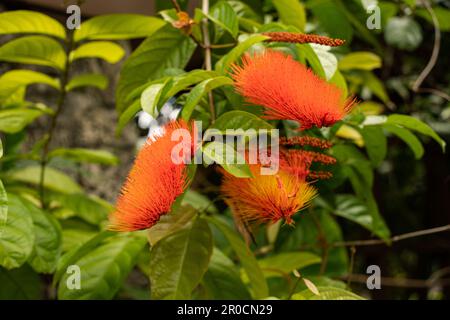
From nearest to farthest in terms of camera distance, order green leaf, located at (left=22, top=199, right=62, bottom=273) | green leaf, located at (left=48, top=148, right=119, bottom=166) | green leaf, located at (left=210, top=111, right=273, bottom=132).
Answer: green leaf, located at (left=210, top=111, right=273, bottom=132), green leaf, located at (left=22, top=199, right=62, bottom=273), green leaf, located at (left=48, top=148, right=119, bottom=166)

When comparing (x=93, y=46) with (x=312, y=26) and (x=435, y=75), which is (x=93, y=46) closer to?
(x=312, y=26)

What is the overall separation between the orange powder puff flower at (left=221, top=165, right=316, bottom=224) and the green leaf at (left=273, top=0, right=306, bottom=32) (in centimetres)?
40

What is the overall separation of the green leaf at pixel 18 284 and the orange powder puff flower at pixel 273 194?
1.55 feet

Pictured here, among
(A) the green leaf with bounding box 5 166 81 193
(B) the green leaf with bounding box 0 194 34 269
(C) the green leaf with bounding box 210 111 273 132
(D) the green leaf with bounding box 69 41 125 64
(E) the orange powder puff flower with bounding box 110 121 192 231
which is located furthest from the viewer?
(A) the green leaf with bounding box 5 166 81 193

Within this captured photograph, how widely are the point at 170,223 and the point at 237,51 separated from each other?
0.22 meters

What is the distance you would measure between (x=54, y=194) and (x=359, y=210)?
55 centimetres

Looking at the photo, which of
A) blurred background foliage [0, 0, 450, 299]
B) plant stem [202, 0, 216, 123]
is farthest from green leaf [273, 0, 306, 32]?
plant stem [202, 0, 216, 123]

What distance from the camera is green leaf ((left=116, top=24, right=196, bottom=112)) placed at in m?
0.87

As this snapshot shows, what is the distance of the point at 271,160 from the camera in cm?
62

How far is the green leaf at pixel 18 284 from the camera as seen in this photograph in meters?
0.93

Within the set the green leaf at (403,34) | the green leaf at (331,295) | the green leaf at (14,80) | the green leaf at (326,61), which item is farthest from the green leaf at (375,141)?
the green leaf at (403,34)

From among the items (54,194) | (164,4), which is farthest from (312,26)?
(54,194)

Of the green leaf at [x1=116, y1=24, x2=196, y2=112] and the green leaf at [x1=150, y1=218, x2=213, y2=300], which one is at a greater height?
the green leaf at [x1=116, y1=24, x2=196, y2=112]

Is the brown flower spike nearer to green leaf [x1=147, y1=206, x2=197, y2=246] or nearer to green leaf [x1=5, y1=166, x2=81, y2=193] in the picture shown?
green leaf [x1=147, y1=206, x2=197, y2=246]
